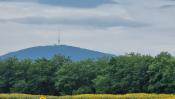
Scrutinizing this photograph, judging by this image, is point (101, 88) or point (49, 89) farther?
point (49, 89)

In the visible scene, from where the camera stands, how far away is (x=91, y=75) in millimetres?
82688

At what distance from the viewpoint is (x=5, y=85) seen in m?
82.8

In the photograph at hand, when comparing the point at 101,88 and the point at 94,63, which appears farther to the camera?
the point at 94,63

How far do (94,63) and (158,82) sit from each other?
54.9 ft

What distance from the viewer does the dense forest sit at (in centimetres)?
7356

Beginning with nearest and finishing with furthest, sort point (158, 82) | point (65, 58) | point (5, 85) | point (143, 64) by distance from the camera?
point (158, 82), point (143, 64), point (5, 85), point (65, 58)

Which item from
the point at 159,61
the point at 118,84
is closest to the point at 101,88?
the point at 118,84

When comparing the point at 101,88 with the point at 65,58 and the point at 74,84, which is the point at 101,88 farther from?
the point at 65,58

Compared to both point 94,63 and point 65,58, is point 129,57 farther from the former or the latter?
point 65,58

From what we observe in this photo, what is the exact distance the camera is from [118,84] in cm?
7562

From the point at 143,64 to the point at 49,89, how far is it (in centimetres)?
1403

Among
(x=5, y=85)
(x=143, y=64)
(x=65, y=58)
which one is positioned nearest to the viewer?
(x=143, y=64)

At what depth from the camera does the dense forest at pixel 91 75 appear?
73562 millimetres

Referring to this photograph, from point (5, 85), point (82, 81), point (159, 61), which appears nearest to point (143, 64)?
point (159, 61)
